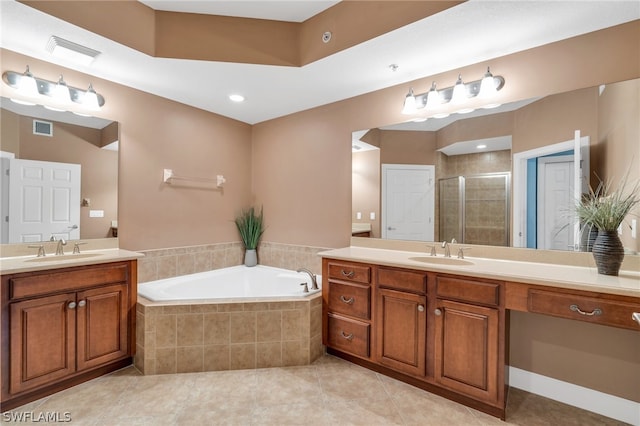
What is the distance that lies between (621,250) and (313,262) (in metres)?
2.45

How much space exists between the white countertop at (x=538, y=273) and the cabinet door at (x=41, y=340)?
6.44ft

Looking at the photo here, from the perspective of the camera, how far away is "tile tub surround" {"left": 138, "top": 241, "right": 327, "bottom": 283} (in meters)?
2.92

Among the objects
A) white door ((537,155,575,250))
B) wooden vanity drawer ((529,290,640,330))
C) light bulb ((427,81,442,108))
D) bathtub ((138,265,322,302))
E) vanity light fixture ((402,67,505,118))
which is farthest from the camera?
bathtub ((138,265,322,302))

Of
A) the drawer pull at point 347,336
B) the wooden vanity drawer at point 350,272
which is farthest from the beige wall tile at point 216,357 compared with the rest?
the wooden vanity drawer at point 350,272

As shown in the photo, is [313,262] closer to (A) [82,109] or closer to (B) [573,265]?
(B) [573,265]

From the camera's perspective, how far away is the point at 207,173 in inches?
135

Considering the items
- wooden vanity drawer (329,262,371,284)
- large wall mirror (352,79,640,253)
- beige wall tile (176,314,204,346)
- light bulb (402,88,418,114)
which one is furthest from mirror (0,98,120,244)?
light bulb (402,88,418,114)

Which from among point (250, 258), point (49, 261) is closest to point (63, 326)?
point (49, 261)

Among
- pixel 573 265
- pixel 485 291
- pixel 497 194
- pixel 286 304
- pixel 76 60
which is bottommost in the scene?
pixel 286 304

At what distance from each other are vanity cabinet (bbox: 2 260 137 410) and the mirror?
598 millimetres

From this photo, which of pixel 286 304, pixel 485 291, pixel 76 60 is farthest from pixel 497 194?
pixel 76 60

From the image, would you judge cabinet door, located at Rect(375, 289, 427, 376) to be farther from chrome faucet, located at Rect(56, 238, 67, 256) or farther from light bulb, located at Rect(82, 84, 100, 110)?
light bulb, located at Rect(82, 84, 100, 110)

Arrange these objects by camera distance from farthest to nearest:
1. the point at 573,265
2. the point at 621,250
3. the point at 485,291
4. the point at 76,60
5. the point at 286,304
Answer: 1. the point at 286,304
2. the point at 76,60
3. the point at 573,265
4. the point at 485,291
5. the point at 621,250

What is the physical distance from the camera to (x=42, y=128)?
7.61 ft
